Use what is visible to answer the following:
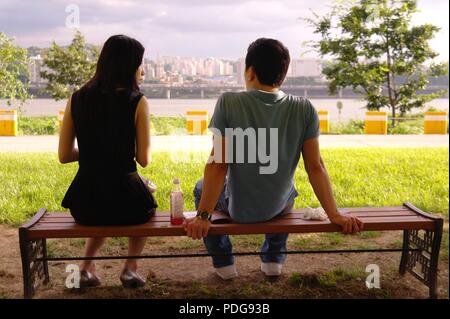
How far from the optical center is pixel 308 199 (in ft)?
16.0

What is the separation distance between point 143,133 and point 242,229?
660mm

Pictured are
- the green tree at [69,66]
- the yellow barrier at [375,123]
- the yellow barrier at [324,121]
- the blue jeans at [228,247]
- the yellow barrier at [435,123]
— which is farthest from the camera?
the yellow barrier at [435,123]

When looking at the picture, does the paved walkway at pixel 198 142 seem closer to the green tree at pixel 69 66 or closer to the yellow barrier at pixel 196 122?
the yellow barrier at pixel 196 122

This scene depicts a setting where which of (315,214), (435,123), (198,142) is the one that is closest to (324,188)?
(315,214)

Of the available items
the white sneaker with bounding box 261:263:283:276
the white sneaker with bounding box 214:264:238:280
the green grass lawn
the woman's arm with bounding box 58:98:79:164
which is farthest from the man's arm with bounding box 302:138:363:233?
the green grass lawn

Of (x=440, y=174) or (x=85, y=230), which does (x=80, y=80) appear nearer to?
(x=440, y=174)

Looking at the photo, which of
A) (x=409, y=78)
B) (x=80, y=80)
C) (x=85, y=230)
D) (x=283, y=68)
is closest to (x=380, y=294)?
(x=283, y=68)

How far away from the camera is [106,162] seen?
9.77ft

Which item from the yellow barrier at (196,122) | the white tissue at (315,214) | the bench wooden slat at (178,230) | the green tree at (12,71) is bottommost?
the bench wooden slat at (178,230)

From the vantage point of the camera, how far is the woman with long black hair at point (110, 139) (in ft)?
9.52

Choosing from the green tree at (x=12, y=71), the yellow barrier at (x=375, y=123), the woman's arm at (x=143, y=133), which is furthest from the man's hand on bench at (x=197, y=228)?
the yellow barrier at (x=375, y=123)

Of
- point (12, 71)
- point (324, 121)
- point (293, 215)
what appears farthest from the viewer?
point (324, 121)

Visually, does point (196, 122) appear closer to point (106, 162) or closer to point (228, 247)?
point (228, 247)

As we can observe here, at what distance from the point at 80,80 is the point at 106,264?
15.7ft
